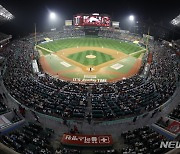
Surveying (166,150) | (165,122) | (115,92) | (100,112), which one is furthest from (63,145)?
(115,92)

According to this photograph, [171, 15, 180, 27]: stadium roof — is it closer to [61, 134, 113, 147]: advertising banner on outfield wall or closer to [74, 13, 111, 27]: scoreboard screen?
[74, 13, 111, 27]: scoreboard screen

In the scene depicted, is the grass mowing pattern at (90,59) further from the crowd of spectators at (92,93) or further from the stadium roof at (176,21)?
the stadium roof at (176,21)

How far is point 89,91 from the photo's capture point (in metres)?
37.4

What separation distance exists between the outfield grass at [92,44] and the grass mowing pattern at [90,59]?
7944 mm

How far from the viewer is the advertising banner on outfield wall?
76.6ft

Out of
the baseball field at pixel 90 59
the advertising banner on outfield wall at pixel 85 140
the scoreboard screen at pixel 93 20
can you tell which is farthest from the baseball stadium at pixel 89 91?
the baseball field at pixel 90 59

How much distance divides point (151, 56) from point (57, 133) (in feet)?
134

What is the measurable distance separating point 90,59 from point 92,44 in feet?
53.9

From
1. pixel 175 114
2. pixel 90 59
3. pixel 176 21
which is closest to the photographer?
pixel 175 114

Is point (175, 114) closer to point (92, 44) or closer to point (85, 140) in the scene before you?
point (85, 140)

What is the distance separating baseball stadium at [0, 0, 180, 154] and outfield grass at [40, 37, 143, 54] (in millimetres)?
308

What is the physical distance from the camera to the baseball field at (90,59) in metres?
48.2

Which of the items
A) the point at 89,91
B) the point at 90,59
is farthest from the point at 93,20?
the point at 89,91

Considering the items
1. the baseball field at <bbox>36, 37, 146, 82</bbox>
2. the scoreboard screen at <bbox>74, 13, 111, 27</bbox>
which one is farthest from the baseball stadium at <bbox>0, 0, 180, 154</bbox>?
the baseball field at <bbox>36, 37, 146, 82</bbox>
